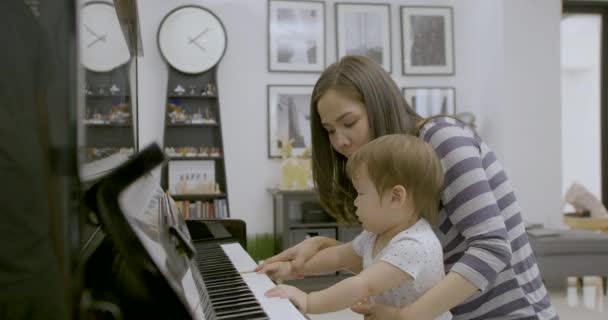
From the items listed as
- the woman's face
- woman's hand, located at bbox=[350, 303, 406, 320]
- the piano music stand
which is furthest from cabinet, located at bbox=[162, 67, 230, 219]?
the piano music stand

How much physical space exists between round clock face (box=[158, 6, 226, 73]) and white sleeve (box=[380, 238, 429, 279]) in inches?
168

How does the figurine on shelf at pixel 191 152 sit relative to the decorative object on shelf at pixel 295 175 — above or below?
above

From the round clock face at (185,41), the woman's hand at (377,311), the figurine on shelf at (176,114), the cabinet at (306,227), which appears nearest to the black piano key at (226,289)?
the woman's hand at (377,311)

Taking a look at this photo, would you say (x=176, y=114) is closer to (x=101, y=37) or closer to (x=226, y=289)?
(x=226, y=289)

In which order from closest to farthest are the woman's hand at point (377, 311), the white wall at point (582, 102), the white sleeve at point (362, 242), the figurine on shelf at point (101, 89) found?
the figurine on shelf at point (101, 89), the woman's hand at point (377, 311), the white sleeve at point (362, 242), the white wall at point (582, 102)

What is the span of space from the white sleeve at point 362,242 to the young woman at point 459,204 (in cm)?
15

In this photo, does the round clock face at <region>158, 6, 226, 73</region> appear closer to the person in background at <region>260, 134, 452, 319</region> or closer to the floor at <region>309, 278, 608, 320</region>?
the floor at <region>309, 278, 608, 320</region>

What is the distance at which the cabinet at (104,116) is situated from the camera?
75 cm

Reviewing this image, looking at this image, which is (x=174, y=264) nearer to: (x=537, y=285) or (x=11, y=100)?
(x=11, y=100)

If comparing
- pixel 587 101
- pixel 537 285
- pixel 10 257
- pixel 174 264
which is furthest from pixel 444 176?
pixel 587 101

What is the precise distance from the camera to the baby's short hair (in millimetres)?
1259

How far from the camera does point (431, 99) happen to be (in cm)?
590

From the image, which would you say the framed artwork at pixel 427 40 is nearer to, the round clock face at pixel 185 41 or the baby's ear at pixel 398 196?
the round clock face at pixel 185 41

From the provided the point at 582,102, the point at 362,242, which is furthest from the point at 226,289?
the point at 582,102
